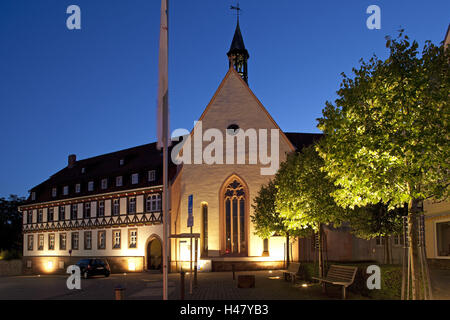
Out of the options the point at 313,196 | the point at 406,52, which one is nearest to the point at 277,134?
the point at 313,196

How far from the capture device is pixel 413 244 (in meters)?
11.4

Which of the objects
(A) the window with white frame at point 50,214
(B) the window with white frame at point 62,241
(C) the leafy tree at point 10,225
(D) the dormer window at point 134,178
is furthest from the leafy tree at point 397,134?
(C) the leafy tree at point 10,225

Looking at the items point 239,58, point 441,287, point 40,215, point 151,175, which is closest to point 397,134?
point 441,287

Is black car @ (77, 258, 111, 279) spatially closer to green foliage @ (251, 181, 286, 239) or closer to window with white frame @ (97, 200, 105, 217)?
window with white frame @ (97, 200, 105, 217)

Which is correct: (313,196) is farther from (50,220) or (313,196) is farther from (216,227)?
(50,220)

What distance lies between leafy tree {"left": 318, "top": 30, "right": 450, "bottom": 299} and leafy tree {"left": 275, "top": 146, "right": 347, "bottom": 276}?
5619 mm

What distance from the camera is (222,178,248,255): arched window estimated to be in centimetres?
3553

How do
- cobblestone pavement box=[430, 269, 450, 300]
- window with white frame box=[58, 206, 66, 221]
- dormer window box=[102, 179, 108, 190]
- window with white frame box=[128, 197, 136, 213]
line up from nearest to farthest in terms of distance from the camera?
cobblestone pavement box=[430, 269, 450, 300] → window with white frame box=[128, 197, 136, 213] → dormer window box=[102, 179, 108, 190] → window with white frame box=[58, 206, 66, 221]

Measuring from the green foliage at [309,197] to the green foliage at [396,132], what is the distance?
5658 mm

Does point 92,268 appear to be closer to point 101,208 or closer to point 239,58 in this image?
point 101,208

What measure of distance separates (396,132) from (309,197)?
22.8 feet

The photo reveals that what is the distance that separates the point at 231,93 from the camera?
37.4m

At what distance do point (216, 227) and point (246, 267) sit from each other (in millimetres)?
3623

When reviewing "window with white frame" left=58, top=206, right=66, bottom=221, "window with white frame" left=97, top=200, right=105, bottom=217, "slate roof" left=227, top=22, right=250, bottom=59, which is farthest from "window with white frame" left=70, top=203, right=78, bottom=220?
"slate roof" left=227, top=22, right=250, bottom=59
